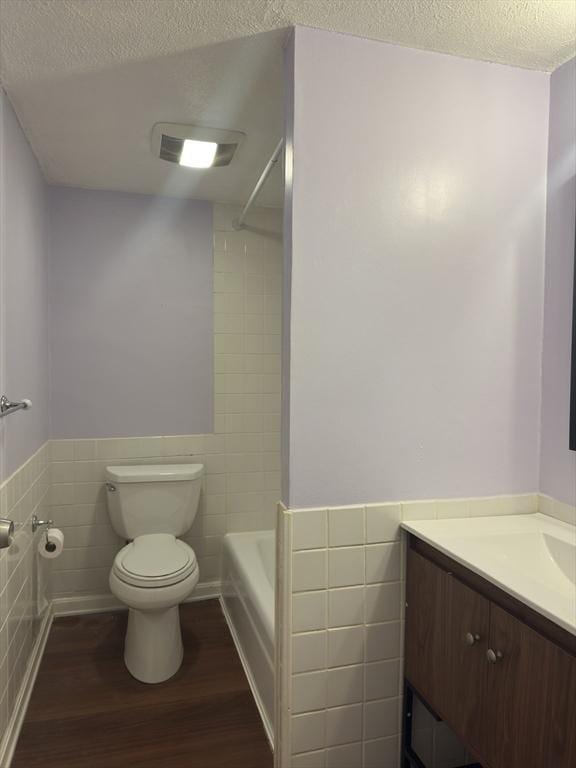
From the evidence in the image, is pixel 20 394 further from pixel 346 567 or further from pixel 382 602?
pixel 382 602

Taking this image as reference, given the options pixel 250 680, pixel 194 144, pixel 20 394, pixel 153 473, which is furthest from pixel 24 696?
pixel 194 144

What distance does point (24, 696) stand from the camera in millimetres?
2059

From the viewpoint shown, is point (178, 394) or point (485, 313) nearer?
point (485, 313)

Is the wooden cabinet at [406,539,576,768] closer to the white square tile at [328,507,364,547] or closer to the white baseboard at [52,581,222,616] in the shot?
the white square tile at [328,507,364,547]

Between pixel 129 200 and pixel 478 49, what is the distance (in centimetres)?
192

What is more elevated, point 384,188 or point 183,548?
point 384,188

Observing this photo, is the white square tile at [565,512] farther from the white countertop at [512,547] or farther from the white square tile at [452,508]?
the white square tile at [452,508]

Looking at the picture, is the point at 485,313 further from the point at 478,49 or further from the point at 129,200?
the point at 129,200

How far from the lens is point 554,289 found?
163 centimetres

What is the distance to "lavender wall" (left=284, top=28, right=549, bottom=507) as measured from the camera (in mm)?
1480

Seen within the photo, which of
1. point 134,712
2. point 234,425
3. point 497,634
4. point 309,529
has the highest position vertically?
point 234,425

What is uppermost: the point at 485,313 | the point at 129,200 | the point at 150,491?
the point at 129,200

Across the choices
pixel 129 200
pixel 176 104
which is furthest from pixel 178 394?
pixel 176 104

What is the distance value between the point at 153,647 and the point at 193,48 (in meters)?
2.27
